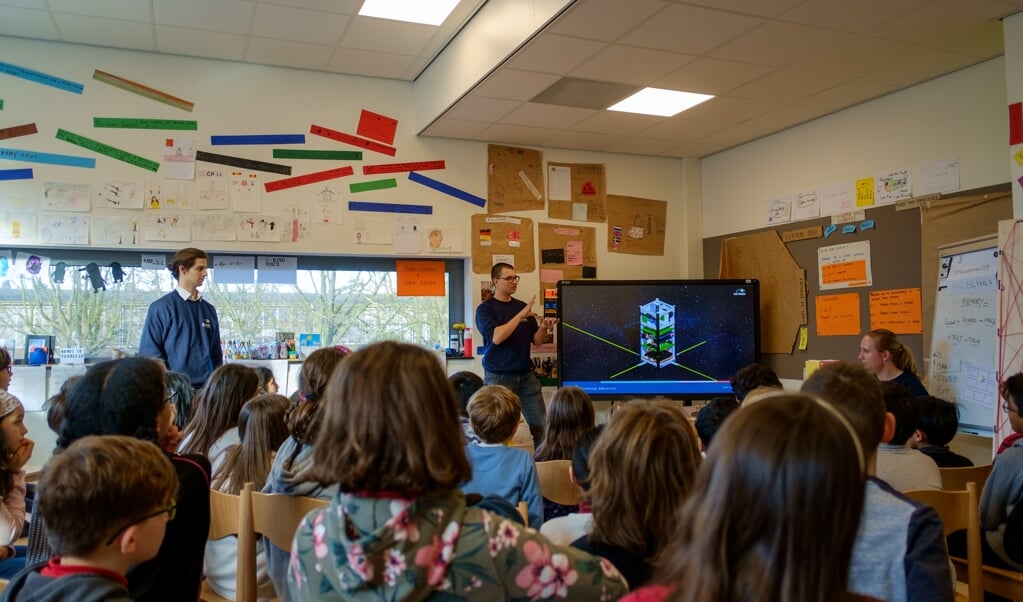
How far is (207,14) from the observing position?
3939 millimetres

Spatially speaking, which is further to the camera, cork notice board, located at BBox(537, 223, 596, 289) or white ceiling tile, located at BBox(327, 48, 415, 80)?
cork notice board, located at BBox(537, 223, 596, 289)

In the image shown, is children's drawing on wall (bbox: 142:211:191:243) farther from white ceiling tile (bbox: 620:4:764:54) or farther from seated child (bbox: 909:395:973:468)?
seated child (bbox: 909:395:973:468)

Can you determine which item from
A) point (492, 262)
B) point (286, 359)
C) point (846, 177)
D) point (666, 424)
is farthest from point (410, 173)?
point (666, 424)

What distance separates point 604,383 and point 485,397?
8.48 ft

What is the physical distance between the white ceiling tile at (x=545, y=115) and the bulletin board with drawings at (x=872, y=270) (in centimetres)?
159

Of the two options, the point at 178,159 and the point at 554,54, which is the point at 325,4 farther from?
the point at 178,159

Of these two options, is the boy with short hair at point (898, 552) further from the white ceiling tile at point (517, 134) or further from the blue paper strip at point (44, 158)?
the blue paper strip at point (44, 158)

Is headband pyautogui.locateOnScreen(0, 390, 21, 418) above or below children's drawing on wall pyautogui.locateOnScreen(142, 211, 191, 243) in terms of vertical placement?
below

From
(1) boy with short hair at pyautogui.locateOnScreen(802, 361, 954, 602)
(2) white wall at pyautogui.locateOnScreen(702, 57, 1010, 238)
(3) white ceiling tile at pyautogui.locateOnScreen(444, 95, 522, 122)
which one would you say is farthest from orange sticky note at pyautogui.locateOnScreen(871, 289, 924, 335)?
(1) boy with short hair at pyautogui.locateOnScreen(802, 361, 954, 602)

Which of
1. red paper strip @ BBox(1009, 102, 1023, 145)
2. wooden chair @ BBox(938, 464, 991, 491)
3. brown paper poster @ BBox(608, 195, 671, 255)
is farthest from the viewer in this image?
brown paper poster @ BBox(608, 195, 671, 255)

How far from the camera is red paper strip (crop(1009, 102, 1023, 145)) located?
3252 mm

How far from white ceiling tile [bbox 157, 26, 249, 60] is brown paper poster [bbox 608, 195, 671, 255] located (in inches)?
109

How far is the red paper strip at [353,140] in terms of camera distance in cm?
482

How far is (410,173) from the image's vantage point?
16.6 ft
